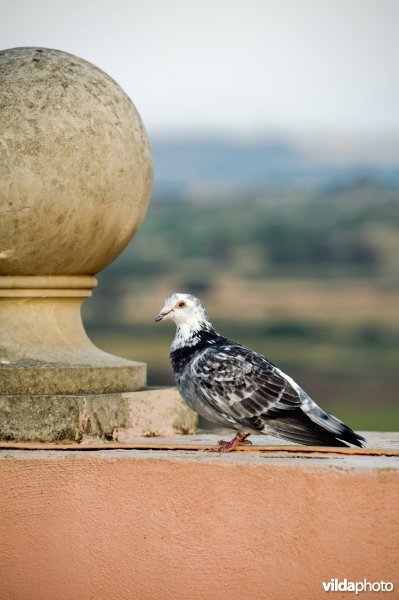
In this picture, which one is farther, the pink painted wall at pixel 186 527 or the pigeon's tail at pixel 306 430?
the pigeon's tail at pixel 306 430

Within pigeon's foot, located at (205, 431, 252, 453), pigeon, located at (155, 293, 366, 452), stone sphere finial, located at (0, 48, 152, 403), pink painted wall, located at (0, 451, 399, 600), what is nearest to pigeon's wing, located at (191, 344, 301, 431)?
pigeon, located at (155, 293, 366, 452)

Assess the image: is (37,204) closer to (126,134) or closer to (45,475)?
(126,134)

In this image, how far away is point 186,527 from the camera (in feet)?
19.0

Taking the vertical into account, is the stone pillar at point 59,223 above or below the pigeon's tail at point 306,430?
above

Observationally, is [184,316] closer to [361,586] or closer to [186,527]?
[186,527]

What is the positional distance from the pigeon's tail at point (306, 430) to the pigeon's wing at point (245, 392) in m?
0.04

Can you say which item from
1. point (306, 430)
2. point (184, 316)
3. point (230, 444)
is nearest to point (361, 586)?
point (306, 430)

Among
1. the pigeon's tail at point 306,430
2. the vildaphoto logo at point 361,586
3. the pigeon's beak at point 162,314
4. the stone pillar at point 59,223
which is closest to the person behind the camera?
the vildaphoto logo at point 361,586

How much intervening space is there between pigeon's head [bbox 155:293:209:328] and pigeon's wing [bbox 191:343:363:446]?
41 cm

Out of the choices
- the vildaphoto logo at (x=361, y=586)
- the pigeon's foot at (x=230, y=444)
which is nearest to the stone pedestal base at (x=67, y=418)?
the pigeon's foot at (x=230, y=444)

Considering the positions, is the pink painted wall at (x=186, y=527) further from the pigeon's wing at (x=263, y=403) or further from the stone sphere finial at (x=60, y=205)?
the stone sphere finial at (x=60, y=205)

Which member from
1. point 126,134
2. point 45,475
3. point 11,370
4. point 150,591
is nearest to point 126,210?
point 126,134

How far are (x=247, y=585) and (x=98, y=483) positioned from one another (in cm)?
88

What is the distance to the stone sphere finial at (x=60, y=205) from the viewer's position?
675 centimetres
